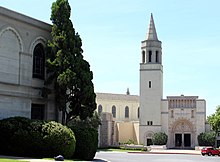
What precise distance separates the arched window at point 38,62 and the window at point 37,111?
218 cm

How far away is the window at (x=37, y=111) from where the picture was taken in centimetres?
3212

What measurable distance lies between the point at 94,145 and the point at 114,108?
6347 centimetres

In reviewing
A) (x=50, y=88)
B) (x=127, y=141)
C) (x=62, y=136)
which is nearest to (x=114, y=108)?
(x=127, y=141)

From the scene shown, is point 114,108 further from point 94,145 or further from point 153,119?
point 94,145

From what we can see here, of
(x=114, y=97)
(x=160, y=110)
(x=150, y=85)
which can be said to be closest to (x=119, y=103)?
(x=114, y=97)

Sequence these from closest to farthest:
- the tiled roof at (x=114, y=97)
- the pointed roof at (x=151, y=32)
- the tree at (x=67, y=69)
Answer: the tree at (x=67, y=69) → the pointed roof at (x=151, y=32) → the tiled roof at (x=114, y=97)

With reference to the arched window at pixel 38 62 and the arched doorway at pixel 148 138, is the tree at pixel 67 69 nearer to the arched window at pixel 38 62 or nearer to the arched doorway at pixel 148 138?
the arched window at pixel 38 62

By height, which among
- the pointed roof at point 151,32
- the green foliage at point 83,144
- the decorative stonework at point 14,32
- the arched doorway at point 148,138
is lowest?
the arched doorway at point 148,138

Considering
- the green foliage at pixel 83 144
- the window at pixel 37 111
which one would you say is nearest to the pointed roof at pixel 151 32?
the window at pixel 37 111

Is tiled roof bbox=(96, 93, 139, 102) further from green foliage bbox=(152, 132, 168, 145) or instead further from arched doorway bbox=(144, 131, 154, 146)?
green foliage bbox=(152, 132, 168, 145)

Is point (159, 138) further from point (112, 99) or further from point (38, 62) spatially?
point (38, 62)

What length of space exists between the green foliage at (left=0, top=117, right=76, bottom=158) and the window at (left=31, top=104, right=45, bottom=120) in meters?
4.92

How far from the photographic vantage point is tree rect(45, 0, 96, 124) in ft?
103

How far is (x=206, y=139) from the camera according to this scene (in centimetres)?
7025
